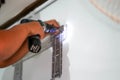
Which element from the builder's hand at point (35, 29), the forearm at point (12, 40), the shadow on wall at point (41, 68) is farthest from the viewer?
the shadow on wall at point (41, 68)

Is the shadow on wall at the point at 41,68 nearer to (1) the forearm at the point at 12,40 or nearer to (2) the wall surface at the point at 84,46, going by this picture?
(2) the wall surface at the point at 84,46

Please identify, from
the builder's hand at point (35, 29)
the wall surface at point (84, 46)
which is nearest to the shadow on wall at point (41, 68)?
the wall surface at point (84, 46)

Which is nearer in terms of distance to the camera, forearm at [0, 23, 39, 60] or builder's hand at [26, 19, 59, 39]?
forearm at [0, 23, 39, 60]

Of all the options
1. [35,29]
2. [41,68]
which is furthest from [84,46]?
[41,68]

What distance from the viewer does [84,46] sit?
1271mm

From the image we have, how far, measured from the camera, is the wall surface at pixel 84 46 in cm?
112

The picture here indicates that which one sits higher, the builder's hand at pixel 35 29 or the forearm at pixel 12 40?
the builder's hand at pixel 35 29

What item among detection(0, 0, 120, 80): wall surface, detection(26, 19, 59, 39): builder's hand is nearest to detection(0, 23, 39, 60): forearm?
detection(26, 19, 59, 39): builder's hand

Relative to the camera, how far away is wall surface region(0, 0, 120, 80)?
1116mm

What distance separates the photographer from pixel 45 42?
4.75ft

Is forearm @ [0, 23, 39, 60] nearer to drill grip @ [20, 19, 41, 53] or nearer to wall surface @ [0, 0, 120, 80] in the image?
drill grip @ [20, 19, 41, 53]

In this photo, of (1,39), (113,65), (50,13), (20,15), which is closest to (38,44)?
(1,39)

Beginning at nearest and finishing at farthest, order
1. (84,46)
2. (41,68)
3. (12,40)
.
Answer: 1. (12,40)
2. (84,46)
3. (41,68)

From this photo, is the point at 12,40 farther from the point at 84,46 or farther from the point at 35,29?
the point at 84,46
